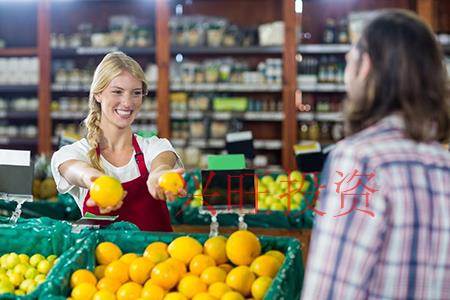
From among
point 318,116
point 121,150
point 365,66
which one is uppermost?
point 365,66

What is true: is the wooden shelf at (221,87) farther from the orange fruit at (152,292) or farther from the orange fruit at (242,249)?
the orange fruit at (152,292)

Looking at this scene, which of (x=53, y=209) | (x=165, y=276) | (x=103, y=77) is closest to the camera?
(x=165, y=276)

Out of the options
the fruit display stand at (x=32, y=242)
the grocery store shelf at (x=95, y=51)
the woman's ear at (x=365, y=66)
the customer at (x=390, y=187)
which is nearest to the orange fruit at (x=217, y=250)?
the fruit display stand at (x=32, y=242)

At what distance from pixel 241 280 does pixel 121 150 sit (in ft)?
2.89

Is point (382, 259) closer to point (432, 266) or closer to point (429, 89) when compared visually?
point (432, 266)

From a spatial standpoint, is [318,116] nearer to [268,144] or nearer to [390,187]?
[268,144]

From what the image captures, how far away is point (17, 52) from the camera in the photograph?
21.3 ft

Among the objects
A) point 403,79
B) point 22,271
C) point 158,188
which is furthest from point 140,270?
point 403,79

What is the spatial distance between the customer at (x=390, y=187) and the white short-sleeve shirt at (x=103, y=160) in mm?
1343

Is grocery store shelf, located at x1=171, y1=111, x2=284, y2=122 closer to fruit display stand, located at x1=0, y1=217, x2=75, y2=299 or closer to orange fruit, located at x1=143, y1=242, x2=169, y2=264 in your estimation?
fruit display stand, located at x1=0, y1=217, x2=75, y2=299

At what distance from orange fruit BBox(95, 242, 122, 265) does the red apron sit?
37 cm

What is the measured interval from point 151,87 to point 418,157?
5040mm

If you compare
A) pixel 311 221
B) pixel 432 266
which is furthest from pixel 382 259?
pixel 311 221

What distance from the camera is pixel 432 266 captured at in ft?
4.37
